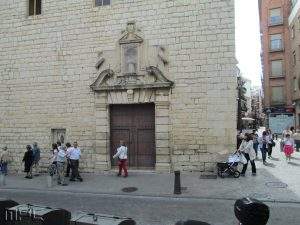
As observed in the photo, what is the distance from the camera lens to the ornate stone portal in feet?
51.0

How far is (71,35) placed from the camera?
55.8 feet

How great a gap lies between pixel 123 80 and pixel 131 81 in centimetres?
37

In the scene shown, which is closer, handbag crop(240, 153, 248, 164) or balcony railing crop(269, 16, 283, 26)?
handbag crop(240, 153, 248, 164)

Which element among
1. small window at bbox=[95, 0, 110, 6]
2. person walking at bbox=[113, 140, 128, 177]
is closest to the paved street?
person walking at bbox=[113, 140, 128, 177]

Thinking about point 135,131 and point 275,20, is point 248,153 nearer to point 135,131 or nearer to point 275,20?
point 135,131

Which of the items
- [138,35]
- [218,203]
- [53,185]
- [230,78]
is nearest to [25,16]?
[138,35]

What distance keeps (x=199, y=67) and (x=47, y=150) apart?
7.72 m

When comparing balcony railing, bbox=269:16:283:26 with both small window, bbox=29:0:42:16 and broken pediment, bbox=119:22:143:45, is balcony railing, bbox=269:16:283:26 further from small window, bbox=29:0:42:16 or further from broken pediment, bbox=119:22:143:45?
small window, bbox=29:0:42:16

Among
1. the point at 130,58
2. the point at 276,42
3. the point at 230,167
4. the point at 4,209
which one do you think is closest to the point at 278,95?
the point at 276,42

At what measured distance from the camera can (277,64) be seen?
4044 centimetres

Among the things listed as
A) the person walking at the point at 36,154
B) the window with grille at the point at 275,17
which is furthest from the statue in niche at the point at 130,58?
the window with grille at the point at 275,17

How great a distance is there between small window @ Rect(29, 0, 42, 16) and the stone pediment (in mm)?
4710

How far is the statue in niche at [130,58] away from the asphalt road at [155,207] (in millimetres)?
5840

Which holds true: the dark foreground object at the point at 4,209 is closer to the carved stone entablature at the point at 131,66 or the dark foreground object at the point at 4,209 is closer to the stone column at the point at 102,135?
the carved stone entablature at the point at 131,66
